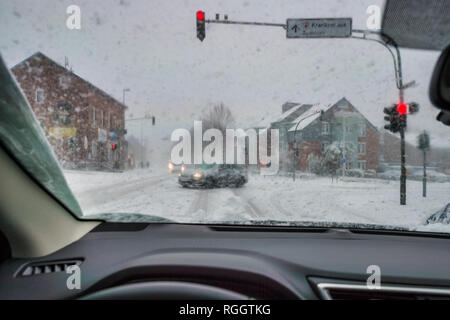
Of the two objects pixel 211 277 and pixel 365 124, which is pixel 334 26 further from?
pixel 211 277

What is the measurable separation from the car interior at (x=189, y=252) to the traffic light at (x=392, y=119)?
0.57 meters

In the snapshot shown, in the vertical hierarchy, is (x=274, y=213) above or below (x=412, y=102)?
below

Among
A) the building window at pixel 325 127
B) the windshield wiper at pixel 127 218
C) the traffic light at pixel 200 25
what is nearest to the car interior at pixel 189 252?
the windshield wiper at pixel 127 218

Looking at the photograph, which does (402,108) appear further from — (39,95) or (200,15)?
(39,95)

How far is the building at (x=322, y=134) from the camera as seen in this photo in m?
2.70

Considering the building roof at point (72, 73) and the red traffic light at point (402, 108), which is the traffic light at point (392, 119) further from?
the building roof at point (72, 73)

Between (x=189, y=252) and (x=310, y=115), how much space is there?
1.82m

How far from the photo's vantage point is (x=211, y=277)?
1903mm

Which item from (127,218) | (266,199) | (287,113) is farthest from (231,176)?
(127,218)

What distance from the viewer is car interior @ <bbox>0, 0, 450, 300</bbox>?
185 cm

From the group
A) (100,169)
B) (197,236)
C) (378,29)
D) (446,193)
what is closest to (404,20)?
(378,29)

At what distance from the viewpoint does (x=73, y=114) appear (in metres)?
2.76

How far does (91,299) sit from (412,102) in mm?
3070

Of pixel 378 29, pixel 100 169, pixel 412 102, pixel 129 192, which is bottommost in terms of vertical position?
pixel 129 192
